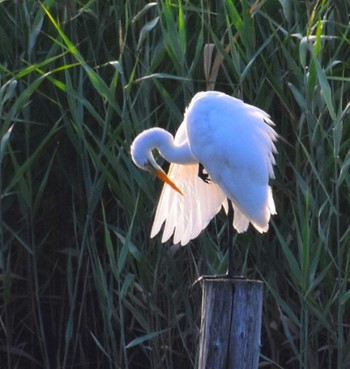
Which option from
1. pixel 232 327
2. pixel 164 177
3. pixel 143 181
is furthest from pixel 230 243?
pixel 232 327

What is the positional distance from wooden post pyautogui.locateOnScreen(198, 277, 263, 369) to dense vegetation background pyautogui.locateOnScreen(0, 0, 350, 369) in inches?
25.7

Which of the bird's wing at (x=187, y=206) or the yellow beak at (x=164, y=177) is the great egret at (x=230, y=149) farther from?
the bird's wing at (x=187, y=206)

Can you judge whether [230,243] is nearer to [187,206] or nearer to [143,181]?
[187,206]

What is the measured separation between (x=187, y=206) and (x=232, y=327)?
34.5 inches

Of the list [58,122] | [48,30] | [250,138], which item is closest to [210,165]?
[250,138]

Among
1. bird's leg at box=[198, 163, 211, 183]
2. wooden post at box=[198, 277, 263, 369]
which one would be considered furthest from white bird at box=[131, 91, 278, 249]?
wooden post at box=[198, 277, 263, 369]

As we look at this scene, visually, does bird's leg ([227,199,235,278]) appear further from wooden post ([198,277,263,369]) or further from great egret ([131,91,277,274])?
wooden post ([198,277,263,369])

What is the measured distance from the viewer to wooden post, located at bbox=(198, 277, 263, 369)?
2.06m

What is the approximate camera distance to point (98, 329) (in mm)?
3309

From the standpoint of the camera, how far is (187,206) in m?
2.90

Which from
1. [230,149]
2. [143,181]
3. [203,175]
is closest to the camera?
[230,149]

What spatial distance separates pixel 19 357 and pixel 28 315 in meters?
0.14

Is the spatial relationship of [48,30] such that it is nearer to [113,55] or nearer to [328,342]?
[113,55]

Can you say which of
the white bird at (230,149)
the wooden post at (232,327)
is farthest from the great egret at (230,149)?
the wooden post at (232,327)
